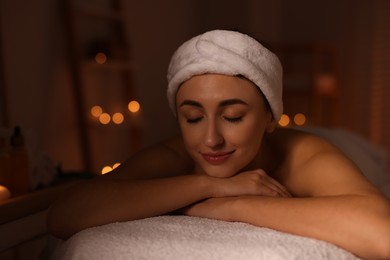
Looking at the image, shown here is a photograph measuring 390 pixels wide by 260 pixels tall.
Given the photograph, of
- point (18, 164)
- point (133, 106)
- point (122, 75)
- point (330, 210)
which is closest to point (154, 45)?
point (122, 75)

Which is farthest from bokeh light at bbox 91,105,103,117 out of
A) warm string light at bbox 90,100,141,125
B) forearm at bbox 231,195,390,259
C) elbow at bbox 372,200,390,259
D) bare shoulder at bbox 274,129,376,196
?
elbow at bbox 372,200,390,259

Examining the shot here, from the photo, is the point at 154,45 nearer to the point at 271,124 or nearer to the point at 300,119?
the point at 300,119

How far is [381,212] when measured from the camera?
95 centimetres

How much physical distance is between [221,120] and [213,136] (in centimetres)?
5

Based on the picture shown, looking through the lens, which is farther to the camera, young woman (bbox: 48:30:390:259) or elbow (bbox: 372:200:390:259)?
young woman (bbox: 48:30:390:259)

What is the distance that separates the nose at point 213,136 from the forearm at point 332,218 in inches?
5.3

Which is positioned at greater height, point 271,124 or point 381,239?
point 271,124

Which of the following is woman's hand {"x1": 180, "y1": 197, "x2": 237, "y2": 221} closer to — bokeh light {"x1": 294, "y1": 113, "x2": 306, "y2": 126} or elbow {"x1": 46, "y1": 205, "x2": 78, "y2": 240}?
elbow {"x1": 46, "y1": 205, "x2": 78, "y2": 240}

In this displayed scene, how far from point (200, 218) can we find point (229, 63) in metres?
0.33

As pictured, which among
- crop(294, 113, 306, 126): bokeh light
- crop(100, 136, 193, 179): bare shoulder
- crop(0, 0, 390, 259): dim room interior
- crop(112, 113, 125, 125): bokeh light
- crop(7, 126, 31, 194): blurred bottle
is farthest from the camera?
crop(294, 113, 306, 126): bokeh light

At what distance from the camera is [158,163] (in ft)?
4.30

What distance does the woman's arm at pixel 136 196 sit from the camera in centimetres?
108

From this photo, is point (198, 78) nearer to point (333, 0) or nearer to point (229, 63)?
point (229, 63)

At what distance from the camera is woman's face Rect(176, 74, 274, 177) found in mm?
1097
